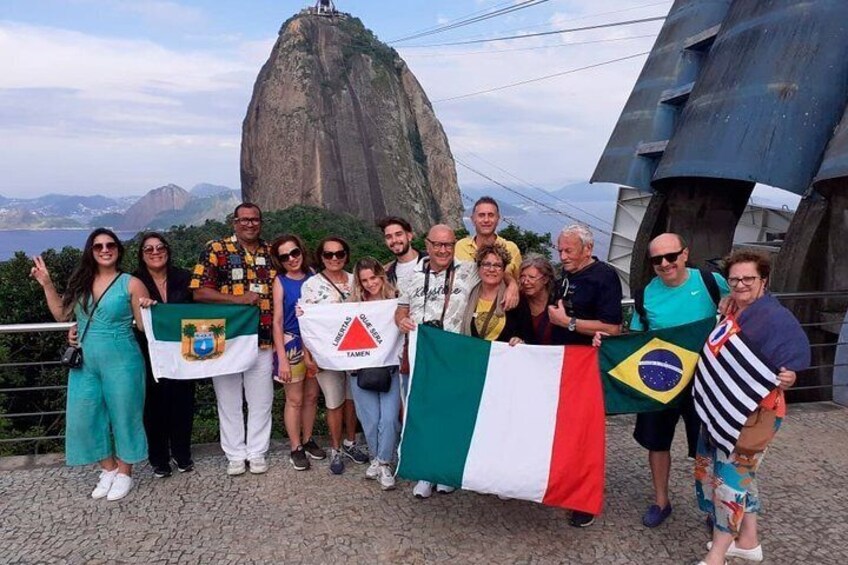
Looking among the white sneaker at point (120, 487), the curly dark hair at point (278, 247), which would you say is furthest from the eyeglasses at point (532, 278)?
the white sneaker at point (120, 487)

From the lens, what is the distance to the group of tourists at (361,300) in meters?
3.32

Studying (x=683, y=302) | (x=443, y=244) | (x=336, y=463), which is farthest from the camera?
(x=336, y=463)

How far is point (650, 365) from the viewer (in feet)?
12.0

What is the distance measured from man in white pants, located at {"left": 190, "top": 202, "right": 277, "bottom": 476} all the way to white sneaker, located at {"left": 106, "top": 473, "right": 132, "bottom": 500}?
697mm

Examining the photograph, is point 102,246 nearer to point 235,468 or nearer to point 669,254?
point 235,468

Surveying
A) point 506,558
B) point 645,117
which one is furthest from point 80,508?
point 645,117

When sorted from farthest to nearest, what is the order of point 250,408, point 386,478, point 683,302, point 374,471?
point 250,408 < point 374,471 < point 386,478 < point 683,302

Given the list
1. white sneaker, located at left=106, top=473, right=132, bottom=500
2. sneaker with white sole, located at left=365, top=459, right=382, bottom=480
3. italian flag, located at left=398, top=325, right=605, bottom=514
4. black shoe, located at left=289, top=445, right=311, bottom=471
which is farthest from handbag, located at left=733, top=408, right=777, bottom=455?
white sneaker, located at left=106, top=473, right=132, bottom=500

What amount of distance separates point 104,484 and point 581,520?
3386 mm

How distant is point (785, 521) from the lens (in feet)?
12.7

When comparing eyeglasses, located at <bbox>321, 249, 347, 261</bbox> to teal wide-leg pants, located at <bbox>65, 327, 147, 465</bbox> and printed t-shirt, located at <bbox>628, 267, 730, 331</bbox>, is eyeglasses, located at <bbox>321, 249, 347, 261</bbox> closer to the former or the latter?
teal wide-leg pants, located at <bbox>65, 327, 147, 465</bbox>

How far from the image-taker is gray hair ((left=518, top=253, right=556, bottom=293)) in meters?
3.81

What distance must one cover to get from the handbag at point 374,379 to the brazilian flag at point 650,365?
156 cm

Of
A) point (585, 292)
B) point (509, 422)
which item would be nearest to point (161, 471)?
point (509, 422)
